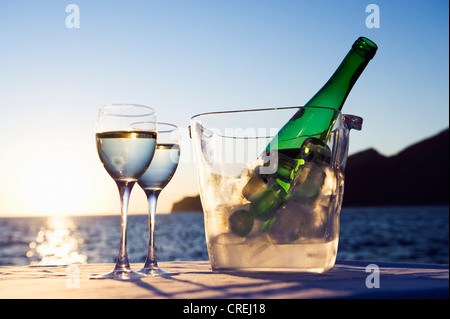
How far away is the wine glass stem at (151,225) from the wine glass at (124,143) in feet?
0.33

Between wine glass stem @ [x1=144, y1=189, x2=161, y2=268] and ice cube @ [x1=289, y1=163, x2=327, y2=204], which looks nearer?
ice cube @ [x1=289, y1=163, x2=327, y2=204]

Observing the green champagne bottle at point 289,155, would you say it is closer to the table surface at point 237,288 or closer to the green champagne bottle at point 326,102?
the green champagne bottle at point 326,102

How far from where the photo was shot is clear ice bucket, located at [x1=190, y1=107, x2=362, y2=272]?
87 cm

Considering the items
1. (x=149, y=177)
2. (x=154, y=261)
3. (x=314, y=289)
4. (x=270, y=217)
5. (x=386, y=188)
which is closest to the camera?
(x=314, y=289)

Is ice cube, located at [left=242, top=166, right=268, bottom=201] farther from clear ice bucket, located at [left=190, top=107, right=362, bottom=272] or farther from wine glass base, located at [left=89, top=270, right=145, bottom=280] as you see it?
wine glass base, located at [left=89, top=270, right=145, bottom=280]

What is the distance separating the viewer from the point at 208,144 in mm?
949

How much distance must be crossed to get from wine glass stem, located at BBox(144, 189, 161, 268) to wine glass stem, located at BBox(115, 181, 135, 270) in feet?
0.30

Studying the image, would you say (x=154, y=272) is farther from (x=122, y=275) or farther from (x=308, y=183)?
→ (x=308, y=183)

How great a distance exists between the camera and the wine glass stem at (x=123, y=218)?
886mm

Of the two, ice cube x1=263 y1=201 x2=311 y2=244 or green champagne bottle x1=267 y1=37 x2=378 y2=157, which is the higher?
green champagne bottle x1=267 y1=37 x2=378 y2=157

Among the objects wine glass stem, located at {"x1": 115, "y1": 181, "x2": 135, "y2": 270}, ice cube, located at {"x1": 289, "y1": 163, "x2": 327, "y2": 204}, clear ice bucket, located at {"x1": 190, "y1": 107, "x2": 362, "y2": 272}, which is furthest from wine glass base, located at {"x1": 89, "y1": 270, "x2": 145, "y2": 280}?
ice cube, located at {"x1": 289, "y1": 163, "x2": 327, "y2": 204}
